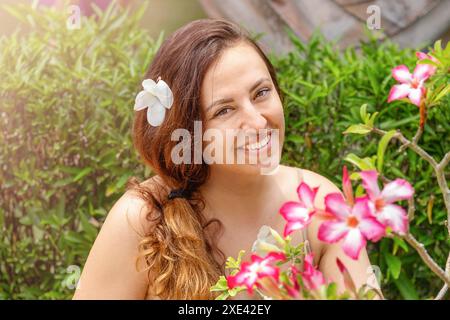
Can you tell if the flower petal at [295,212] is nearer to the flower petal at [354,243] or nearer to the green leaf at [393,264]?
the flower petal at [354,243]

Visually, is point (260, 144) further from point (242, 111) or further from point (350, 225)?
point (350, 225)

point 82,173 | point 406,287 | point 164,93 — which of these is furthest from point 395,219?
point 82,173

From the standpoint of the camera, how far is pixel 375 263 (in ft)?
8.59

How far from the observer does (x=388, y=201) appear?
102 centimetres

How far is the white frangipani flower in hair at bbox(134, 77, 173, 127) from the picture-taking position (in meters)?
1.88

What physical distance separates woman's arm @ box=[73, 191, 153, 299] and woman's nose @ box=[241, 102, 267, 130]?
16.3 inches

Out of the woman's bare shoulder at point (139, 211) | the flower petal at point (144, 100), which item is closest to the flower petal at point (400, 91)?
the flower petal at point (144, 100)

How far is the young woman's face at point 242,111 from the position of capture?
1790mm

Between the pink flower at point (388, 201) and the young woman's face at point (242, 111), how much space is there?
0.76 metres

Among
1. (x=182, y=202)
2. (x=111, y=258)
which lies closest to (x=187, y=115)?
(x=182, y=202)

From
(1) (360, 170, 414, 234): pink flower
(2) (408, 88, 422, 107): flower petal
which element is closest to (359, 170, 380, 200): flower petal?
(1) (360, 170, 414, 234): pink flower

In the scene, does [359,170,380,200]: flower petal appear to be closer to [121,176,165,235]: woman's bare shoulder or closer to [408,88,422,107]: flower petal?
[408,88,422,107]: flower petal

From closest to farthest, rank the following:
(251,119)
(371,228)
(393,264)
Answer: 1. (371,228)
2. (251,119)
3. (393,264)

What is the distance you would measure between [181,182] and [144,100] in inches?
10.1
